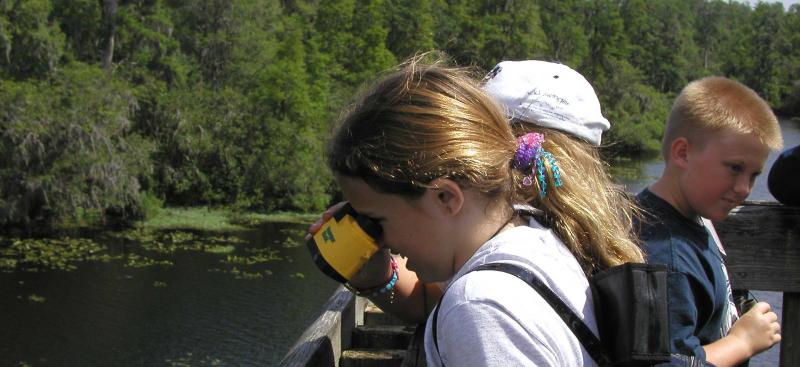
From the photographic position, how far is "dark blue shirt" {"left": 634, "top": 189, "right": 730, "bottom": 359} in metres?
1.85

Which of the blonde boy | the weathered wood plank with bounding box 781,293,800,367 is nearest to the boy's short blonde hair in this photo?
the blonde boy

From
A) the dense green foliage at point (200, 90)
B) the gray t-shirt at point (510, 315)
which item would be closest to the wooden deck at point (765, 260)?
the gray t-shirt at point (510, 315)

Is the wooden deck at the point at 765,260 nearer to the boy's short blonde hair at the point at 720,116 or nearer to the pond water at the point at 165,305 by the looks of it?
the boy's short blonde hair at the point at 720,116

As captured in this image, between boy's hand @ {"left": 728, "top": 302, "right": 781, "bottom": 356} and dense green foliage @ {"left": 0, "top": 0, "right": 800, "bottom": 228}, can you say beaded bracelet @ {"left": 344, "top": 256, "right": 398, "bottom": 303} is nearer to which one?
boy's hand @ {"left": 728, "top": 302, "right": 781, "bottom": 356}

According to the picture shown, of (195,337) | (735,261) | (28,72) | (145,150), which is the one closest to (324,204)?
(145,150)

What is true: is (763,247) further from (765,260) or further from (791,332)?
(791,332)

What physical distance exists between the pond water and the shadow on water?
0.02 metres

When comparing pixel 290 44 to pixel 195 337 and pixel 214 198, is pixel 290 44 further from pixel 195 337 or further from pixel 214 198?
pixel 195 337

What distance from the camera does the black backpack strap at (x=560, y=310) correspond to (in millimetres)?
1325

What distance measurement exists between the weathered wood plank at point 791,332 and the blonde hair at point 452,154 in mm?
1064

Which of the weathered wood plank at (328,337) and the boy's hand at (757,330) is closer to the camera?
the boy's hand at (757,330)

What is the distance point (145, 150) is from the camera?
3012 centimetres

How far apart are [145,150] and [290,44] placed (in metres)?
10.2

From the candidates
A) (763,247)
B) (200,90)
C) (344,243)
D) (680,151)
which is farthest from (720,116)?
(200,90)
